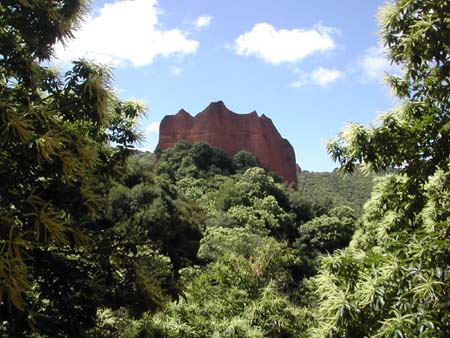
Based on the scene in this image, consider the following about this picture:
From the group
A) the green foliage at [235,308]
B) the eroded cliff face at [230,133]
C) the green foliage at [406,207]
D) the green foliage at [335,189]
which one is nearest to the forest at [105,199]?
the green foliage at [406,207]

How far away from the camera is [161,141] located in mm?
55094

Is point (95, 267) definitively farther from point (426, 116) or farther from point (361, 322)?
point (426, 116)

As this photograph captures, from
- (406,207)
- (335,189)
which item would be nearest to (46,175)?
(406,207)

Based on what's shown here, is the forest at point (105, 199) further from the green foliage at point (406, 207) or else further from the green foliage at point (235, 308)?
the green foliage at point (235, 308)

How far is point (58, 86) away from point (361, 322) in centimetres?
324

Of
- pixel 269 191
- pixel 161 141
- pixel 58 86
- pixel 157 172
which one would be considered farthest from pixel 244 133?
pixel 58 86

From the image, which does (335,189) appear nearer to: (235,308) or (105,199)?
(235,308)

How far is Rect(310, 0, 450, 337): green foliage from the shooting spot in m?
2.94

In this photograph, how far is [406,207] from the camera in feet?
14.0

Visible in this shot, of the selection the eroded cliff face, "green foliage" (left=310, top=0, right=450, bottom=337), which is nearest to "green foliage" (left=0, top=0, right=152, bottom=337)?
"green foliage" (left=310, top=0, right=450, bottom=337)

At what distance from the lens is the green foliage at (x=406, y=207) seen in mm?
2943

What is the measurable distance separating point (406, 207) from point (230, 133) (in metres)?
51.4

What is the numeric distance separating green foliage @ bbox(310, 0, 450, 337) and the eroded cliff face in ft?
159

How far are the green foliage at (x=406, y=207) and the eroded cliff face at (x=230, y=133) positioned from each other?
48.5m
